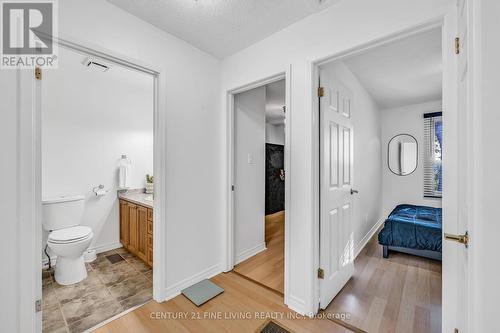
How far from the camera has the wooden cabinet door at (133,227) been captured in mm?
2661

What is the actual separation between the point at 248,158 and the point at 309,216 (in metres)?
1.29

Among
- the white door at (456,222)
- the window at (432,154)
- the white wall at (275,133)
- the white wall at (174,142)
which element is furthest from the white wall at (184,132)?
the window at (432,154)

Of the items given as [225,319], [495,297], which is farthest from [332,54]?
[225,319]

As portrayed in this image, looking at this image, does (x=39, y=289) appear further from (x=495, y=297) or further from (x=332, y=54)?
(x=332, y=54)

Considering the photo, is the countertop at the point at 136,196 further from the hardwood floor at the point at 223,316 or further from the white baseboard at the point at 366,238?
the white baseboard at the point at 366,238

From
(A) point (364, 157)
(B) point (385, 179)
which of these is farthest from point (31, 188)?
(B) point (385, 179)

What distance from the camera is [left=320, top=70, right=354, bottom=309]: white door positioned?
70.2 inches

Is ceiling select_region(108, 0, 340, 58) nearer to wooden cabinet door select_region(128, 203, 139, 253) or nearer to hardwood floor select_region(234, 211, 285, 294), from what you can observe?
wooden cabinet door select_region(128, 203, 139, 253)

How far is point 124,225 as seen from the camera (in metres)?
2.94

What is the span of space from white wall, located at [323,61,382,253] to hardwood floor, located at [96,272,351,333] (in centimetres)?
122

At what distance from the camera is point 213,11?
5.48 ft

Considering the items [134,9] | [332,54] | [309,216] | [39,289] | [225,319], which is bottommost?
[225,319]

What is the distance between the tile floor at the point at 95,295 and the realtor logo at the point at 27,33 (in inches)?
72.5

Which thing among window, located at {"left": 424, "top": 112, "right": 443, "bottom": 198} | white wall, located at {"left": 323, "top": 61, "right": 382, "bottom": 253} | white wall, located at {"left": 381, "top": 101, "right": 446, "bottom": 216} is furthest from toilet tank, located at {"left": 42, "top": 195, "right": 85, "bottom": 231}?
window, located at {"left": 424, "top": 112, "right": 443, "bottom": 198}
